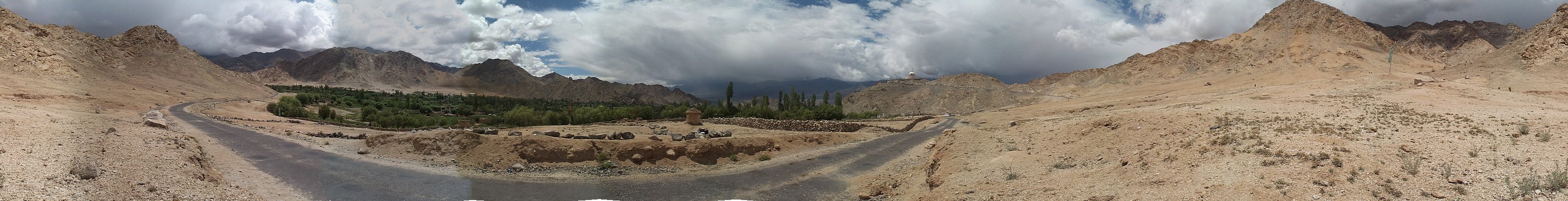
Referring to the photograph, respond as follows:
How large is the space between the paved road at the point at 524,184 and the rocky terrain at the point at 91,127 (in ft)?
4.40

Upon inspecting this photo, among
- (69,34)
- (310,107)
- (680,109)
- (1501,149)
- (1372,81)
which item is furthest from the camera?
(69,34)

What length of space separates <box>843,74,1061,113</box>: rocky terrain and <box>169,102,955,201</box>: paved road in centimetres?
8262

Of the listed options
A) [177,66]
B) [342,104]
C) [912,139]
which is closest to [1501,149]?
[912,139]

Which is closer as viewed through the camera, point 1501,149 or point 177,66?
point 1501,149

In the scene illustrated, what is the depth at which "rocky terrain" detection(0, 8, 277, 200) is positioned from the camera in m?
9.48

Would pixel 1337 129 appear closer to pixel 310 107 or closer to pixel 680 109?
pixel 680 109

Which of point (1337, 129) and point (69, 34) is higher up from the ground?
point (69, 34)

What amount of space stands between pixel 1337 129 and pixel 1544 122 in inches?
128

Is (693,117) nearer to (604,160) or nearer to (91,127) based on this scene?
(604,160)

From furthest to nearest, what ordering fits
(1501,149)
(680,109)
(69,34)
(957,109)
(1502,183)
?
(957,109) < (69,34) < (680,109) < (1501,149) < (1502,183)

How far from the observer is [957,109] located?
322 feet

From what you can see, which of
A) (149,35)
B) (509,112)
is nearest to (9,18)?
(149,35)

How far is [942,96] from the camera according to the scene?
Result: 10788 centimetres

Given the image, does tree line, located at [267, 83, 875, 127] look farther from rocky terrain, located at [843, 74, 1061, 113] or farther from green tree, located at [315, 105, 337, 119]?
rocky terrain, located at [843, 74, 1061, 113]
